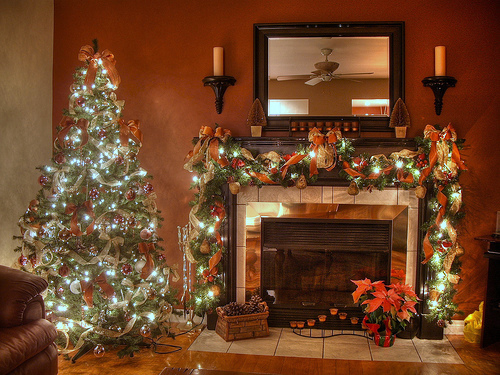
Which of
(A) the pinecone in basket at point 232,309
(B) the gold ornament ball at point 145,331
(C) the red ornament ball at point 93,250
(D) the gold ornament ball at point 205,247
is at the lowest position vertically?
(B) the gold ornament ball at point 145,331

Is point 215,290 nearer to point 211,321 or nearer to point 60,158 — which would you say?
point 211,321

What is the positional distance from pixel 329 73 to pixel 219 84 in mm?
907

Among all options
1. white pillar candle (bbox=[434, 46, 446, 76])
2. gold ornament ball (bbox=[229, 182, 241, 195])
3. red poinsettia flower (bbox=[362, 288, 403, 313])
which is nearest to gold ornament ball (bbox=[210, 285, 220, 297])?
gold ornament ball (bbox=[229, 182, 241, 195])

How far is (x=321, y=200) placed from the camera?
3.98 meters

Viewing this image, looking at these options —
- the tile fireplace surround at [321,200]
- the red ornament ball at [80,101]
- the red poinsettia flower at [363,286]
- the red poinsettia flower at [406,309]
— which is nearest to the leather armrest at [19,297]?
the red ornament ball at [80,101]

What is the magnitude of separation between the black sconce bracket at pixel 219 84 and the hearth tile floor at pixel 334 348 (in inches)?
74.5

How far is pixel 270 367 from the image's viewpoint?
328 cm

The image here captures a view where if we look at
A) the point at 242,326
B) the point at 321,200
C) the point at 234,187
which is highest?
the point at 234,187

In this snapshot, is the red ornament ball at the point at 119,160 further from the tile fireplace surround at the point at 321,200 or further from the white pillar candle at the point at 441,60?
the white pillar candle at the point at 441,60

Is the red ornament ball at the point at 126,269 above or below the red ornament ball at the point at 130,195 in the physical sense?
below

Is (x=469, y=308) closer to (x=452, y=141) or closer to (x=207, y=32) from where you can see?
(x=452, y=141)

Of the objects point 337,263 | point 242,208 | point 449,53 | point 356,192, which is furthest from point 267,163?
point 449,53

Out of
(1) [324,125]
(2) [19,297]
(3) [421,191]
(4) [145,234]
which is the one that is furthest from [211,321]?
(3) [421,191]

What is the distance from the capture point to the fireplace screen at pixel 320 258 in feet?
13.2
